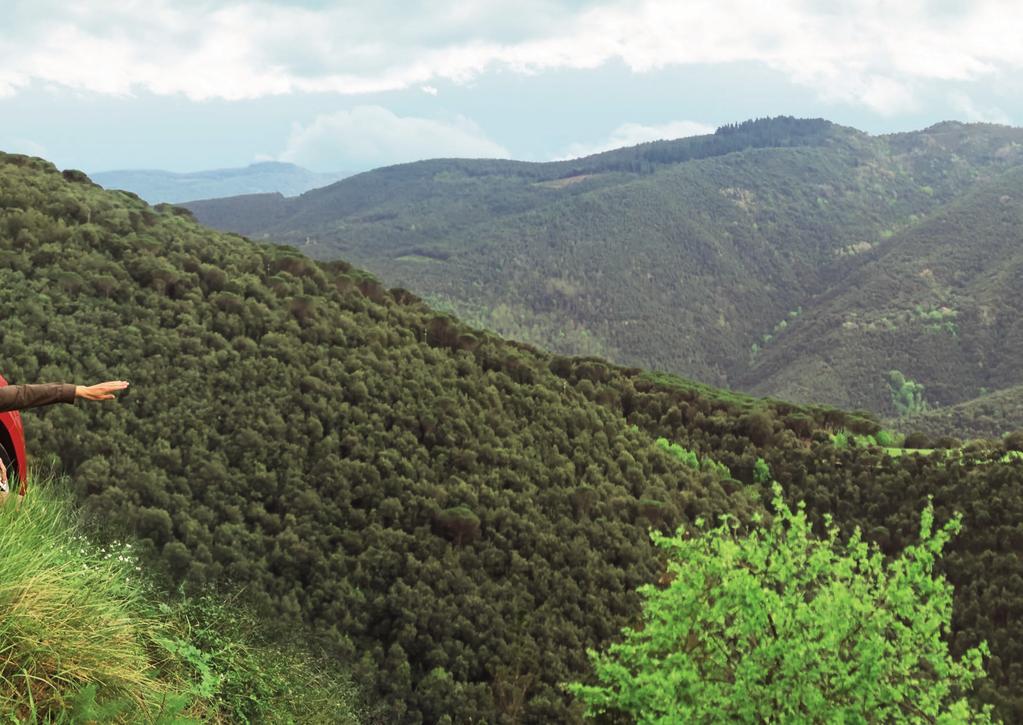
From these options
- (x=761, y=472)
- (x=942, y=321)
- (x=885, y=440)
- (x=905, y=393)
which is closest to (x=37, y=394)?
(x=761, y=472)

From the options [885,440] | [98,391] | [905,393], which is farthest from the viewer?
[905,393]

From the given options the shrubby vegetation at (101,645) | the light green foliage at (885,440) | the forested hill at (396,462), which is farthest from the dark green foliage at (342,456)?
the light green foliage at (885,440)

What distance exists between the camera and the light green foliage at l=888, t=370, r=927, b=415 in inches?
6727

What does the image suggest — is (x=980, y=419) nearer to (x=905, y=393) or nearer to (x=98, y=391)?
(x=905, y=393)

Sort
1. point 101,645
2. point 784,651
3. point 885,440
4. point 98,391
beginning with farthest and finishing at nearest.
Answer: point 885,440
point 784,651
point 101,645
point 98,391

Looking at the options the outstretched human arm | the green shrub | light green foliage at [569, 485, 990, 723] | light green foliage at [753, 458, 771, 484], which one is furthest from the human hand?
light green foliage at [753, 458, 771, 484]

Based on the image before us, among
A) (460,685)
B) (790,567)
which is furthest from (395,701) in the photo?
(790,567)

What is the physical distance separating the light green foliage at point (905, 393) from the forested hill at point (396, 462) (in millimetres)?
130572

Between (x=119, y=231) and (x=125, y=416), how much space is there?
738 inches

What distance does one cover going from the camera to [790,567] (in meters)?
21.5

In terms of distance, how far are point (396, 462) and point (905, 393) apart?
16827 centimetres

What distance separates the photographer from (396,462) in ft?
122

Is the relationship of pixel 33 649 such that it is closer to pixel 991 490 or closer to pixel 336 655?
pixel 336 655

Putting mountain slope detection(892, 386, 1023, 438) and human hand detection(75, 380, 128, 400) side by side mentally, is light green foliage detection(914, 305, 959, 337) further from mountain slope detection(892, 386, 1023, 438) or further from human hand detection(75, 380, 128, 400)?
human hand detection(75, 380, 128, 400)
